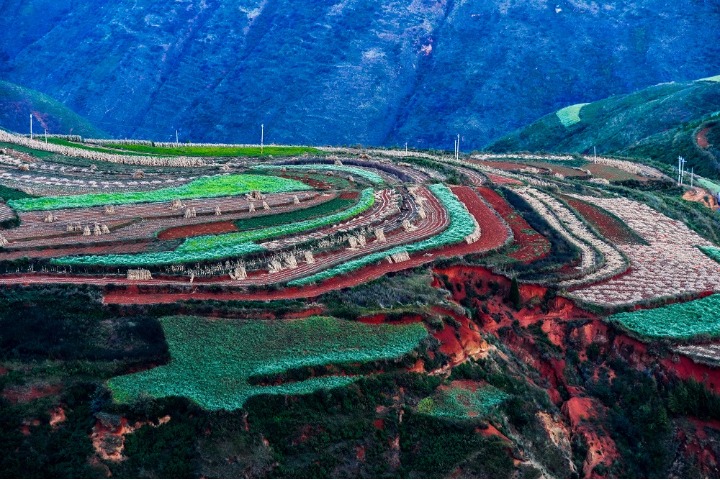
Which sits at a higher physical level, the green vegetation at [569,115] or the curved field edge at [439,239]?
the green vegetation at [569,115]

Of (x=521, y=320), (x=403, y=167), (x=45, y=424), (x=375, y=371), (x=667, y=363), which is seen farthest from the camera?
(x=403, y=167)

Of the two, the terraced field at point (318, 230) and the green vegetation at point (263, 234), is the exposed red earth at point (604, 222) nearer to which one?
the terraced field at point (318, 230)

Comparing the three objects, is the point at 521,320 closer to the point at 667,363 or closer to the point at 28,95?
the point at 667,363

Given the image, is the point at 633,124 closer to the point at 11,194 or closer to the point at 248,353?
the point at 11,194

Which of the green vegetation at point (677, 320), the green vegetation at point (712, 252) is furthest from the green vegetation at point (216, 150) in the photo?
the green vegetation at point (677, 320)

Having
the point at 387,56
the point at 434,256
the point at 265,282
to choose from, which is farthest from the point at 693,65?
the point at 265,282

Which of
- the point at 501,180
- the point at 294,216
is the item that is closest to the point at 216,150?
the point at 501,180

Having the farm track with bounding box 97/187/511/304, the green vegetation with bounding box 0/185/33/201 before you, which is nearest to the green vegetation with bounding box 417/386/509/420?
the farm track with bounding box 97/187/511/304
